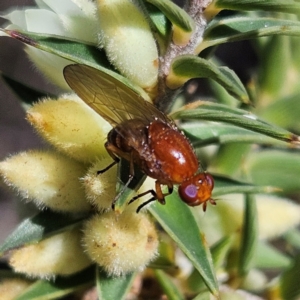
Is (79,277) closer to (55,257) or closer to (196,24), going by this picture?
(55,257)

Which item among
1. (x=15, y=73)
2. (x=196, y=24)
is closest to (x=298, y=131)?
(x=196, y=24)

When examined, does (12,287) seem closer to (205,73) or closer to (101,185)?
(101,185)

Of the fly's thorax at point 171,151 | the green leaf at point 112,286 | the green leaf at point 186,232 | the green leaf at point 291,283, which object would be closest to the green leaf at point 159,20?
the fly's thorax at point 171,151

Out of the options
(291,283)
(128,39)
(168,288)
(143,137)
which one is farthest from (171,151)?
(291,283)

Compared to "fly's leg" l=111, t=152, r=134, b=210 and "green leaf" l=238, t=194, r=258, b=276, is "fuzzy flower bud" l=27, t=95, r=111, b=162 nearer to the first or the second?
"fly's leg" l=111, t=152, r=134, b=210

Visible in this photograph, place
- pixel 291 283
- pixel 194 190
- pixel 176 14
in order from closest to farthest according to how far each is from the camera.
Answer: pixel 176 14 → pixel 194 190 → pixel 291 283

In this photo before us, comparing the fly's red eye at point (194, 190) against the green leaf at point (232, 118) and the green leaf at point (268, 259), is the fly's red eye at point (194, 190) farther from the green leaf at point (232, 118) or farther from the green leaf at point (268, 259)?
the green leaf at point (268, 259)
